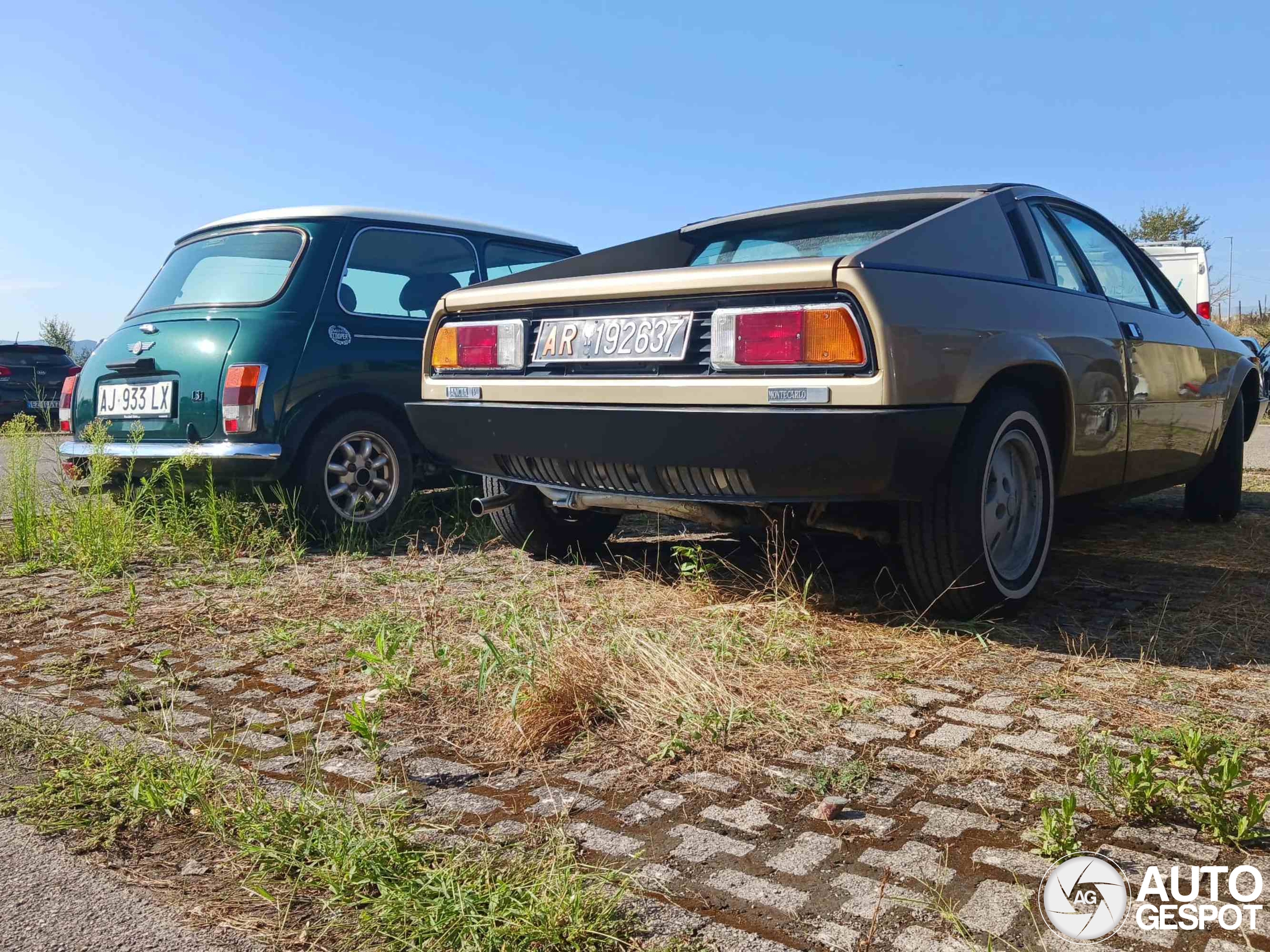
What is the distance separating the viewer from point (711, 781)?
228 centimetres

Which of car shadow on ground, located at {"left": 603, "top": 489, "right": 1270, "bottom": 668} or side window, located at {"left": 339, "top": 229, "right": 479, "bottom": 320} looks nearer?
car shadow on ground, located at {"left": 603, "top": 489, "right": 1270, "bottom": 668}

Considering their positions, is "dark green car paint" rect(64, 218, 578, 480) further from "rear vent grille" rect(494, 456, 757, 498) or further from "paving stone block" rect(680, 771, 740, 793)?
"paving stone block" rect(680, 771, 740, 793)

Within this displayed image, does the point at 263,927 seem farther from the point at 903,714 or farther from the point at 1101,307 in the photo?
the point at 1101,307

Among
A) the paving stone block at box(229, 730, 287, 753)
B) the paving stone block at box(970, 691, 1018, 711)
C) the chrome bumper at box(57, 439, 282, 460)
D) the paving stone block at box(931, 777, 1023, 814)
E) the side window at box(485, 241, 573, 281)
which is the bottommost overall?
the paving stone block at box(229, 730, 287, 753)

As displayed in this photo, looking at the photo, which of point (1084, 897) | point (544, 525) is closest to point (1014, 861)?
point (1084, 897)

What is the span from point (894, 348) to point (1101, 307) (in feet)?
5.41

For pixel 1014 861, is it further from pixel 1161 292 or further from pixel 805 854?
pixel 1161 292

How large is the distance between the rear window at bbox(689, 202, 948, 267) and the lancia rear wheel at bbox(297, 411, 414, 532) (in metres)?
1.83

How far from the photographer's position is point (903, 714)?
267 cm

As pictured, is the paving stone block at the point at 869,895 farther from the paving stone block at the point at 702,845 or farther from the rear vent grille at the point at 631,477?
the rear vent grille at the point at 631,477

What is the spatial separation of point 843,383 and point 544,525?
76.6 inches

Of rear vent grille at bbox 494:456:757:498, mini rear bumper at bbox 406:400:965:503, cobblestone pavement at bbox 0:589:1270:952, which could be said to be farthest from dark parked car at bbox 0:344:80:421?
cobblestone pavement at bbox 0:589:1270:952

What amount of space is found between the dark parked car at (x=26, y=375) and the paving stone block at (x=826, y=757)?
14967mm

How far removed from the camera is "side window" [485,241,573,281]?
6434 millimetres
